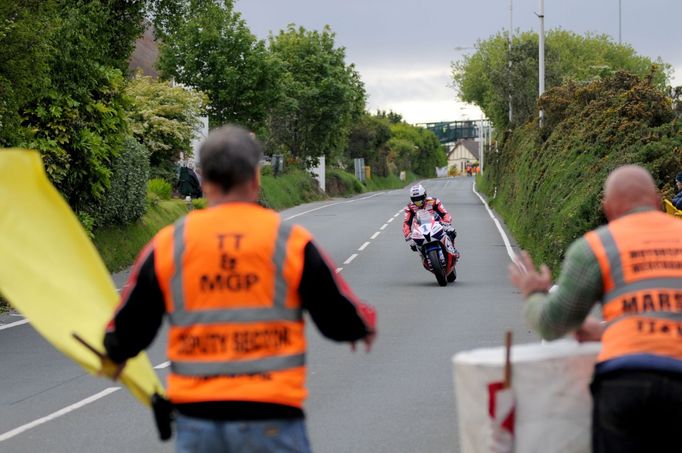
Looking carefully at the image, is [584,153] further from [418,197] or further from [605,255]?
[605,255]

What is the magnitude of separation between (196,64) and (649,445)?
5289 centimetres

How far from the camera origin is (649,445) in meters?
4.63

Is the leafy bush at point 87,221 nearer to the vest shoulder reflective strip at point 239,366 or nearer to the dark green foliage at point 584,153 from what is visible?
the dark green foliage at point 584,153

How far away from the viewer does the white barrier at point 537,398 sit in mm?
4781

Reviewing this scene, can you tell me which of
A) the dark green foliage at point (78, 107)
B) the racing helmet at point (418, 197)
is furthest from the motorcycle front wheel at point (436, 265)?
the dark green foliage at point (78, 107)

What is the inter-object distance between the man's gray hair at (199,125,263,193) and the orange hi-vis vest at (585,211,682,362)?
134 cm

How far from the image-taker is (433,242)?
21297 millimetres

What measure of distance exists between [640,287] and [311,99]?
67.3m

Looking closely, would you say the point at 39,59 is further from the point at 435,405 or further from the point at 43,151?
the point at 435,405

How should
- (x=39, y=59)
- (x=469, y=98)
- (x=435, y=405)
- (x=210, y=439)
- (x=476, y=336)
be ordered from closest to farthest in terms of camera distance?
(x=210, y=439) → (x=435, y=405) → (x=476, y=336) → (x=39, y=59) → (x=469, y=98)

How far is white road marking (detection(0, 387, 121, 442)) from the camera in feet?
31.9

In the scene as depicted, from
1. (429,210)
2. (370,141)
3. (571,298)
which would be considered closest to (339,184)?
(370,141)

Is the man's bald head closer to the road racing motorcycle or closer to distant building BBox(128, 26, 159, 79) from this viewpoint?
the road racing motorcycle

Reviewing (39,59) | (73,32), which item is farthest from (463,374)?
(73,32)
